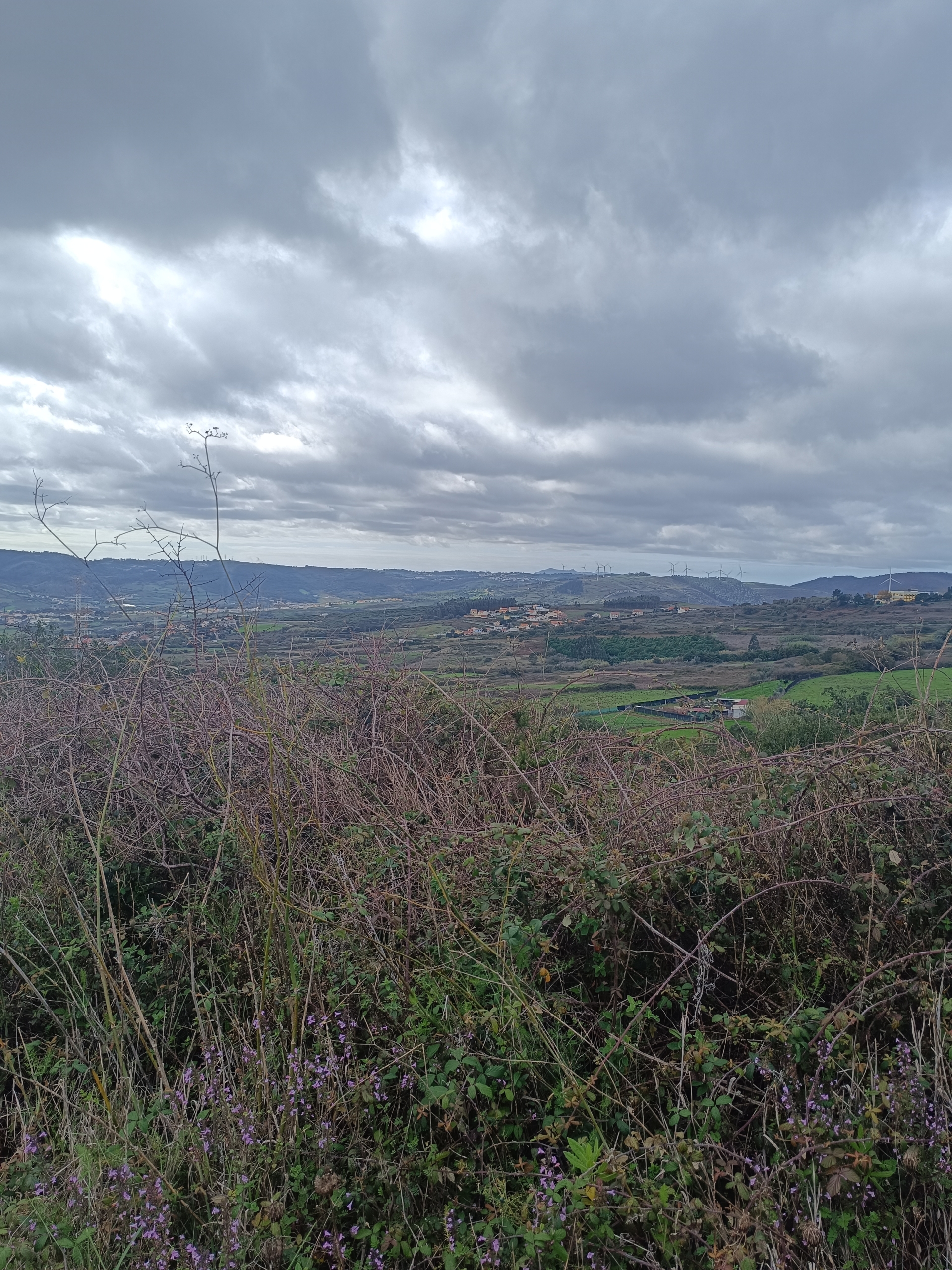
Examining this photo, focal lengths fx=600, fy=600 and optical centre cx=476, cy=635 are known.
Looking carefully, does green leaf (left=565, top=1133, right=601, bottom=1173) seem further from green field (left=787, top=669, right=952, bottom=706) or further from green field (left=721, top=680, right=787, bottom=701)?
green field (left=721, top=680, right=787, bottom=701)

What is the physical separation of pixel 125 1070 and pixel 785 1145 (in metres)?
2.75

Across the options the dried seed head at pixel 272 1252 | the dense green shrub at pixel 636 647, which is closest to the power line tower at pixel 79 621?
the dried seed head at pixel 272 1252

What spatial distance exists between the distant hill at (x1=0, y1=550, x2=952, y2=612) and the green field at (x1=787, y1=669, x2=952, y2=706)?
2.27 m

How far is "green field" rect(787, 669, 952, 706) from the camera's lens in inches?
185

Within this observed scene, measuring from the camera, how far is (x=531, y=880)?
9.91 ft

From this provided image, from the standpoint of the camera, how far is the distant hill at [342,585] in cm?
566

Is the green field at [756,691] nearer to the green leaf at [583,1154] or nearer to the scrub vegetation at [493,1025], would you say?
the scrub vegetation at [493,1025]

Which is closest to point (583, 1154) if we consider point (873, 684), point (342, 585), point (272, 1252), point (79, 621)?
point (272, 1252)

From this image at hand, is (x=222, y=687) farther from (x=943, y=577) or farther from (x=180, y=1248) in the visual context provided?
(x=943, y=577)

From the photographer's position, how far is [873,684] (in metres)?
7.46

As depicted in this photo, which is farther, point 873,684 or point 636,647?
point 636,647

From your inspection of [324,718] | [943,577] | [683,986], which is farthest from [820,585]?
[683,986]

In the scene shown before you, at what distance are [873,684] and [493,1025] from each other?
23.0ft

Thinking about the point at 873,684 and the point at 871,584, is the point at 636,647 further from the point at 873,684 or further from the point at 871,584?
the point at 871,584
